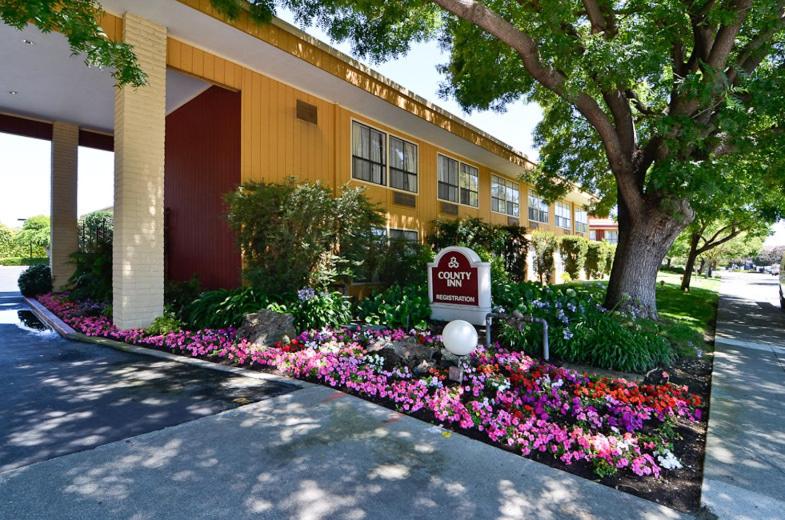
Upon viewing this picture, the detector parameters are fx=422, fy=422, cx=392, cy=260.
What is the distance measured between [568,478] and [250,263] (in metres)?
6.45

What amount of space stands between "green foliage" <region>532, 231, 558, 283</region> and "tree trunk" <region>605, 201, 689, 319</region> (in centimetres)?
1031

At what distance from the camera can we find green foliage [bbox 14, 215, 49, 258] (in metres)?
41.2

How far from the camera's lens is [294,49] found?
891 centimetres

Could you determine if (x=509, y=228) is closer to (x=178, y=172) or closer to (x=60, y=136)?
(x=178, y=172)

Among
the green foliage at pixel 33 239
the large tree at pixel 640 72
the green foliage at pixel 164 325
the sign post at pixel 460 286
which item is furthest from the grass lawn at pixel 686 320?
the green foliage at pixel 33 239

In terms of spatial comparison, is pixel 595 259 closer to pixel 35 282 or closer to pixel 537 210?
pixel 537 210

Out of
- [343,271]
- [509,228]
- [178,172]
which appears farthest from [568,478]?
[509,228]

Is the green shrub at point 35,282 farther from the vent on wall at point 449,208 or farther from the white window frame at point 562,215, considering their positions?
the white window frame at point 562,215

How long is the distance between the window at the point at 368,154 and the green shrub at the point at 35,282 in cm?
956

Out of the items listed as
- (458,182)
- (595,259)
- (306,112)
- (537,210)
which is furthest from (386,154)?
(595,259)

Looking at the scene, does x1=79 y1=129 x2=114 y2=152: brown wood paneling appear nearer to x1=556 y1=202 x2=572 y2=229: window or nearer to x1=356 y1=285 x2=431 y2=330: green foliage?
x1=356 y1=285 x2=431 y2=330: green foliage

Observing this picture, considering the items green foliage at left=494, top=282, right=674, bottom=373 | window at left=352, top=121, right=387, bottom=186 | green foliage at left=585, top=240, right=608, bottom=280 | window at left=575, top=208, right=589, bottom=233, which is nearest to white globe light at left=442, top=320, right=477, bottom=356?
green foliage at left=494, top=282, right=674, bottom=373

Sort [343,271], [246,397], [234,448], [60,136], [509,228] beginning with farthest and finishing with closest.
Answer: [509,228] < [60,136] < [343,271] < [246,397] < [234,448]

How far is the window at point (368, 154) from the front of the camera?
1202 centimetres
